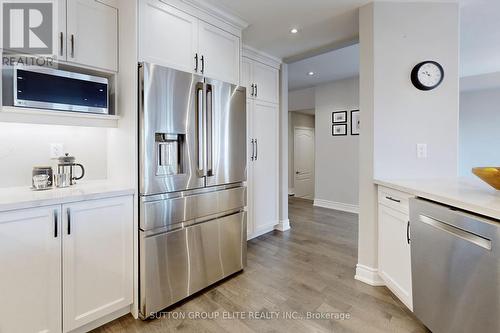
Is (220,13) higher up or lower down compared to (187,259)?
higher up

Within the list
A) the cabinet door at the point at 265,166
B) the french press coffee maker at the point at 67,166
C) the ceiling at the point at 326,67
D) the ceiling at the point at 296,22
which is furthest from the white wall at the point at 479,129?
the french press coffee maker at the point at 67,166

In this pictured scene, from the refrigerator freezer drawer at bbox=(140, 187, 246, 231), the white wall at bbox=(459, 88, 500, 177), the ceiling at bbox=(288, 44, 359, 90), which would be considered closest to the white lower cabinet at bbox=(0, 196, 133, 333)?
the refrigerator freezer drawer at bbox=(140, 187, 246, 231)

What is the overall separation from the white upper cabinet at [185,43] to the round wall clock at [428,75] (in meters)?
1.70

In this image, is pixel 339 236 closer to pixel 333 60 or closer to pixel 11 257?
pixel 333 60

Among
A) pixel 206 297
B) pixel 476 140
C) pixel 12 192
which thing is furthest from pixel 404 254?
pixel 476 140

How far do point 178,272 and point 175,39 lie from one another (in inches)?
74.9

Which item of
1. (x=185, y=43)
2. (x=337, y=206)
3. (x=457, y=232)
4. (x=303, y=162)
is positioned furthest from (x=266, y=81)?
(x=303, y=162)

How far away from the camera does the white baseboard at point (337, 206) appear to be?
4.94 metres

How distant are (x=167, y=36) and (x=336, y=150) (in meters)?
4.21

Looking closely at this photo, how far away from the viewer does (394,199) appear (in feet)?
6.49

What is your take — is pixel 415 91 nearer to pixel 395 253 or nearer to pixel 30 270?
pixel 395 253

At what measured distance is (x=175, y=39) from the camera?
2023 millimetres

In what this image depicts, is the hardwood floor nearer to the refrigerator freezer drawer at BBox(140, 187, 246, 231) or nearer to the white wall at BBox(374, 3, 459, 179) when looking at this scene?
the refrigerator freezer drawer at BBox(140, 187, 246, 231)

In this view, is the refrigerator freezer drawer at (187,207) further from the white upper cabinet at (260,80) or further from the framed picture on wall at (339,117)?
the framed picture on wall at (339,117)
